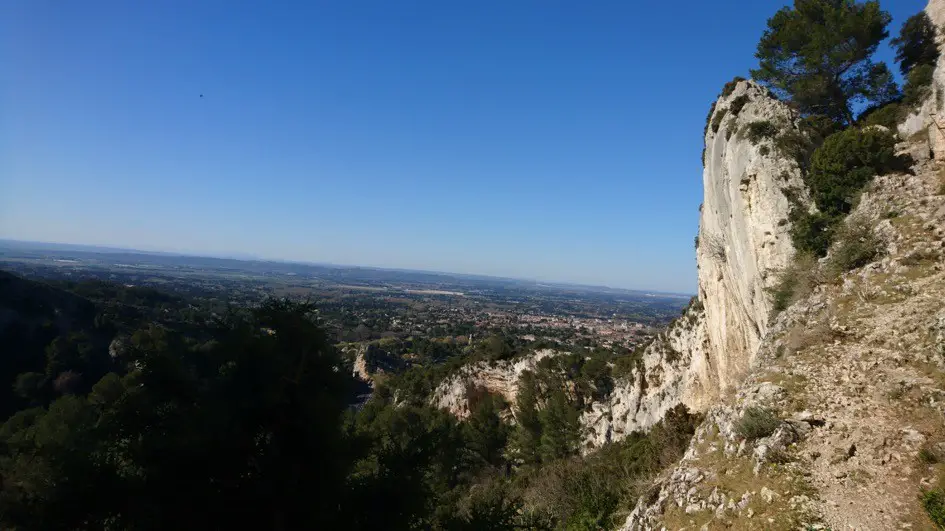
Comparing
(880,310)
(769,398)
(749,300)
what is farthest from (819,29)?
(769,398)

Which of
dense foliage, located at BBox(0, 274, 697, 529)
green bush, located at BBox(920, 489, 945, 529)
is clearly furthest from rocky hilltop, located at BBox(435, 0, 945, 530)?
dense foliage, located at BBox(0, 274, 697, 529)

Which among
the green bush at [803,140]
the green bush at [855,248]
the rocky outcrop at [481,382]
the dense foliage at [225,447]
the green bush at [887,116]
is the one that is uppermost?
the green bush at [887,116]

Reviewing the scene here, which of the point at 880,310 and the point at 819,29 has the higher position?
the point at 819,29

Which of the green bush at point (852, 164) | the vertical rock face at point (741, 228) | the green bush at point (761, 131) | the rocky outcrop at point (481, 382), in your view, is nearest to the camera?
the green bush at point (852, 164)

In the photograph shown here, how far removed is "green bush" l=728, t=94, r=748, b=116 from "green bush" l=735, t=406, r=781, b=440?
16.0 meters

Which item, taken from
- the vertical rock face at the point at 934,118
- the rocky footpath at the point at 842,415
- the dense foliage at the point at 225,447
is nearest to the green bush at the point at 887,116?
the vertical rock face at the point at 934,118

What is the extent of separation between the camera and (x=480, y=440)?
3847cm

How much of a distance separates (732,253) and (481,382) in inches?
1149

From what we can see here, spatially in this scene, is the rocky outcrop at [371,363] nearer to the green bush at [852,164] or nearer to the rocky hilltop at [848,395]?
the rocky hilltop at [848,395]

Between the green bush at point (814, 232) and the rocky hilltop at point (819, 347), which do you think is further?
the green bush at point (814, 232)

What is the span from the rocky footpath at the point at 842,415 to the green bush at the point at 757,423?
3cm

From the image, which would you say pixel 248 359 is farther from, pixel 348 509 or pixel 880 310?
pixel 880 310

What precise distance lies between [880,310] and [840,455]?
180 inches

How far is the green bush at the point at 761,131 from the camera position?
55.8 ft
